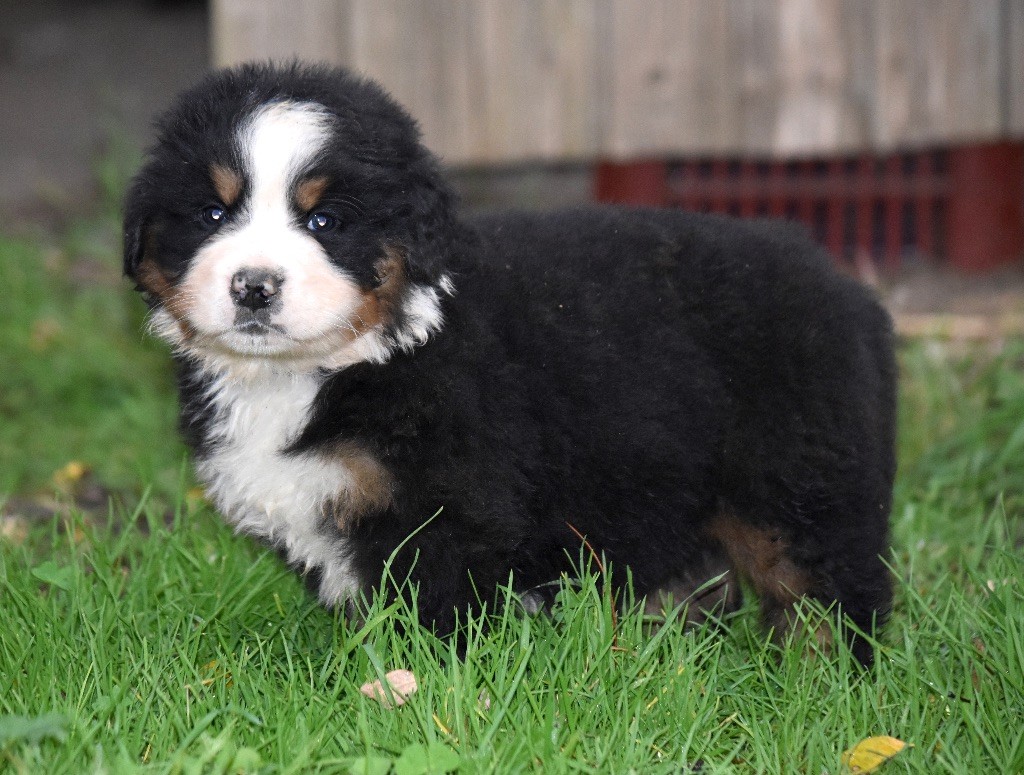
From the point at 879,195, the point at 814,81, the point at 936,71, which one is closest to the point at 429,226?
the point at 814,81

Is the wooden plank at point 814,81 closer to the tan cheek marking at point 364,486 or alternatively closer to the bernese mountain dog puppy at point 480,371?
the bernese mountain dog puppy at point 480,371

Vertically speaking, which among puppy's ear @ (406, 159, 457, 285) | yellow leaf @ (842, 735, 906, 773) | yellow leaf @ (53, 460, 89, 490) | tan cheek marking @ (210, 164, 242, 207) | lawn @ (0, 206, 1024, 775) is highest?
tan cheek marking @ (210, 164, 242, 207)

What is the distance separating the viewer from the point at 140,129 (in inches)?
317

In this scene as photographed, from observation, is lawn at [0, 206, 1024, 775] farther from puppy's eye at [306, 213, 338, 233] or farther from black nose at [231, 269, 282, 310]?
puppy's eye at [306, 213, 338, 233]

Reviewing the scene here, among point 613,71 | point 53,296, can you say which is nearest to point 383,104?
point 613,71

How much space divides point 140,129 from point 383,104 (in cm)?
568

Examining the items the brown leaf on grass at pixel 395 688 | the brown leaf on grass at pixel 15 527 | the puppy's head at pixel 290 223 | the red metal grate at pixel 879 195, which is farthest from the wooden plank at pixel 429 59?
the brown leaf on grass at pixel 395 688

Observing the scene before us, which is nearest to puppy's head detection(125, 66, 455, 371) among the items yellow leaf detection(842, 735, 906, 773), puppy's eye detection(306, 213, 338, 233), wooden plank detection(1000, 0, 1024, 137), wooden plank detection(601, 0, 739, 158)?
puppy's eye detection(306, 213, 338, 233)

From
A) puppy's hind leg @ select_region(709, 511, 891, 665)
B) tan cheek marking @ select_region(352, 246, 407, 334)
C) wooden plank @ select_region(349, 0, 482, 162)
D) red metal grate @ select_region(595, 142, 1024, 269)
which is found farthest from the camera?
red metal grate @ select_region(595, 142, 1024, 269)

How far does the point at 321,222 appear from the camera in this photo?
2.71m

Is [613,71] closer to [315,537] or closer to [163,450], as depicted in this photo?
[163,450]

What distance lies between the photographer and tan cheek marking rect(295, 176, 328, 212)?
2650 mm

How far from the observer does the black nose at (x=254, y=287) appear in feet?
8.44

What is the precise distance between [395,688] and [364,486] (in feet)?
1.40
